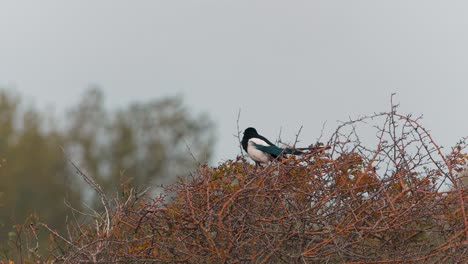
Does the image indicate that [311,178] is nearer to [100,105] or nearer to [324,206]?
[324,206]

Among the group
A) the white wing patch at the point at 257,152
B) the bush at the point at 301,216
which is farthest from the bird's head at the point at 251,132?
the bush at the point at 301,216

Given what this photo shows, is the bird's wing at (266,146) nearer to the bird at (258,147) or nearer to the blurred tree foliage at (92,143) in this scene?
the bird at (258,147)

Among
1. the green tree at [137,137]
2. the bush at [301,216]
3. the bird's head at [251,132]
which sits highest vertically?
the green tree at [137,137]

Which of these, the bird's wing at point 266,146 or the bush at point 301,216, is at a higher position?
the bird's wing at point 266,146

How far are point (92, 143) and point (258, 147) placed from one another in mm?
25107

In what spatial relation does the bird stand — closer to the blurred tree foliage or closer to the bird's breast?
the bird's breast

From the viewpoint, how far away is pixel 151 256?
20.8 ft

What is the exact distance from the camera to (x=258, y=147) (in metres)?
9.23

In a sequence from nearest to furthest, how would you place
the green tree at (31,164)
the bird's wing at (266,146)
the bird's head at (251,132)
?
the bird's wing at (266,146)
the bird's head at (251,132)
the green tree at (31,164)

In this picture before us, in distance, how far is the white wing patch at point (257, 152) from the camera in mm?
8883

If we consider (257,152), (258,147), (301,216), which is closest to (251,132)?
(258,147)

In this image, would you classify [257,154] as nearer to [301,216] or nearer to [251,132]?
[251,132]

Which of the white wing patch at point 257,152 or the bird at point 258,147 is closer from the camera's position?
the bird at point 258,147

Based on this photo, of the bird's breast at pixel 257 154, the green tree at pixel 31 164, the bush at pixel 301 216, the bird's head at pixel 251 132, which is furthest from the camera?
the green tree at pixel 31 164
